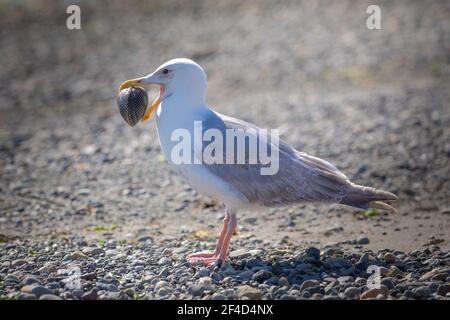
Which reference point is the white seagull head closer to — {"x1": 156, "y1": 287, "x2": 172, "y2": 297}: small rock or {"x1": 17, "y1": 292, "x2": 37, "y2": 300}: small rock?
{"x1": 156, "y1": 287, "x2": 172, "y2": 297}: small rock

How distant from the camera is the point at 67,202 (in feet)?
37.7

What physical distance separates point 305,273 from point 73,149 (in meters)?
7.66

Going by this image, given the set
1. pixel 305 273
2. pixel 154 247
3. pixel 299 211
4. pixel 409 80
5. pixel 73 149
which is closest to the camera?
pixel 305 273

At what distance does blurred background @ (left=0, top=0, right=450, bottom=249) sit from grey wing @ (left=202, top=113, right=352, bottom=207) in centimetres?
141

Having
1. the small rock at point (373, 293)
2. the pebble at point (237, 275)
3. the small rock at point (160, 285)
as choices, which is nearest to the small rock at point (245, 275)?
the pebble at point (237, 275)

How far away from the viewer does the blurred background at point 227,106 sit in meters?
10.7

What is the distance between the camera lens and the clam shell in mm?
8648

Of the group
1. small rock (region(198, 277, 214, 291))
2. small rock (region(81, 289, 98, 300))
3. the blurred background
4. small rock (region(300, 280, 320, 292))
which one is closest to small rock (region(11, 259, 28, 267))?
small rock (region(81, 289, 98, 300))

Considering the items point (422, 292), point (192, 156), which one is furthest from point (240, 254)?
point (422, 292)

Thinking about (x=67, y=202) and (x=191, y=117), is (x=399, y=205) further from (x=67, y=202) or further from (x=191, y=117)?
(x=67, y=202)

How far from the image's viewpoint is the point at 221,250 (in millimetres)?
8305

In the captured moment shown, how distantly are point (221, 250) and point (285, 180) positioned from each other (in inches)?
42.4

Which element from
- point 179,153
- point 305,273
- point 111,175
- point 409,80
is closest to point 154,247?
point 179,153

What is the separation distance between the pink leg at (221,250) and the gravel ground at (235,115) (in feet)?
0.60
